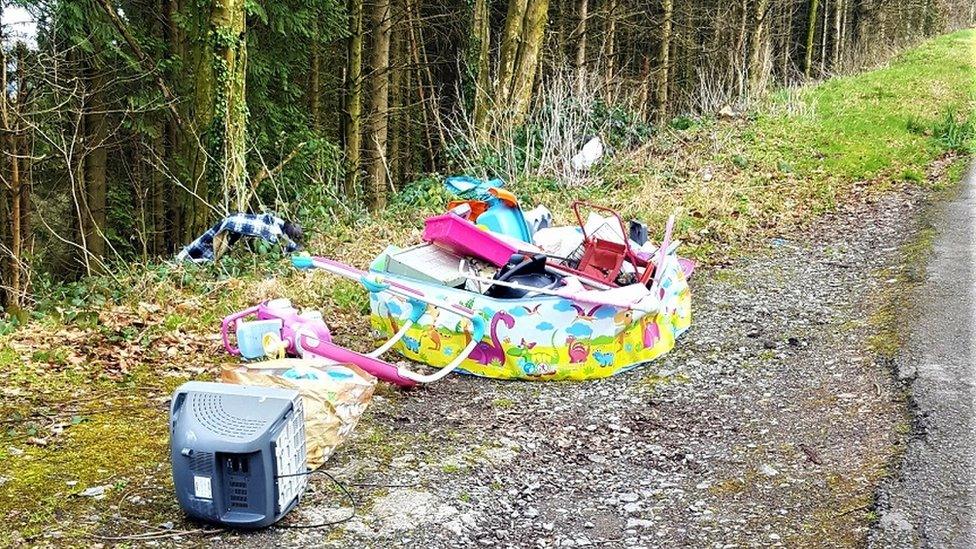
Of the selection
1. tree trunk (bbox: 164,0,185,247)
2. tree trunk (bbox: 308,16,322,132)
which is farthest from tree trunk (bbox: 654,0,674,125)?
tree trunk (bbox: 164,0,185,247)

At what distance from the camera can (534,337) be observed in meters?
4.35

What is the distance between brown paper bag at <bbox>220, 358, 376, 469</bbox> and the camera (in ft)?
10.8

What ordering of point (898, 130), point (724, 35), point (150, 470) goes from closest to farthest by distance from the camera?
point (150, 470) < point (898, 130) < point (724, 35)

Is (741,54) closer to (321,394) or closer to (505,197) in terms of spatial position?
(505,197)

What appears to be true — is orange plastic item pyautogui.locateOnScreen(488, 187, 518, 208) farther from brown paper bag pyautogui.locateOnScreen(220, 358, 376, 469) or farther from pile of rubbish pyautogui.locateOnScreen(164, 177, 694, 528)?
brown paper bag pyautogui.locateOnScreen(220, 358, 376, 469)

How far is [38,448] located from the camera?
11.2 feet

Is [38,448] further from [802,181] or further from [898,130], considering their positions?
[898,130]

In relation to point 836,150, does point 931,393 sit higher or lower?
lower

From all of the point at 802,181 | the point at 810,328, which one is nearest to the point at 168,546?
the point at 810,328

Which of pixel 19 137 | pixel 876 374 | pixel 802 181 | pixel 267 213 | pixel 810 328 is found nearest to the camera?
pixel 876 374

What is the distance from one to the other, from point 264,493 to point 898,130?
437 inches

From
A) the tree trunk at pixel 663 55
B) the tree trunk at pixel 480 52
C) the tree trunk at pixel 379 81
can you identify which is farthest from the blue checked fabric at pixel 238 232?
the tree trunk at pixel 663 55

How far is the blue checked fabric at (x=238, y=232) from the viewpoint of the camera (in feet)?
23.2

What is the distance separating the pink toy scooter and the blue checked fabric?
9.48 feet
